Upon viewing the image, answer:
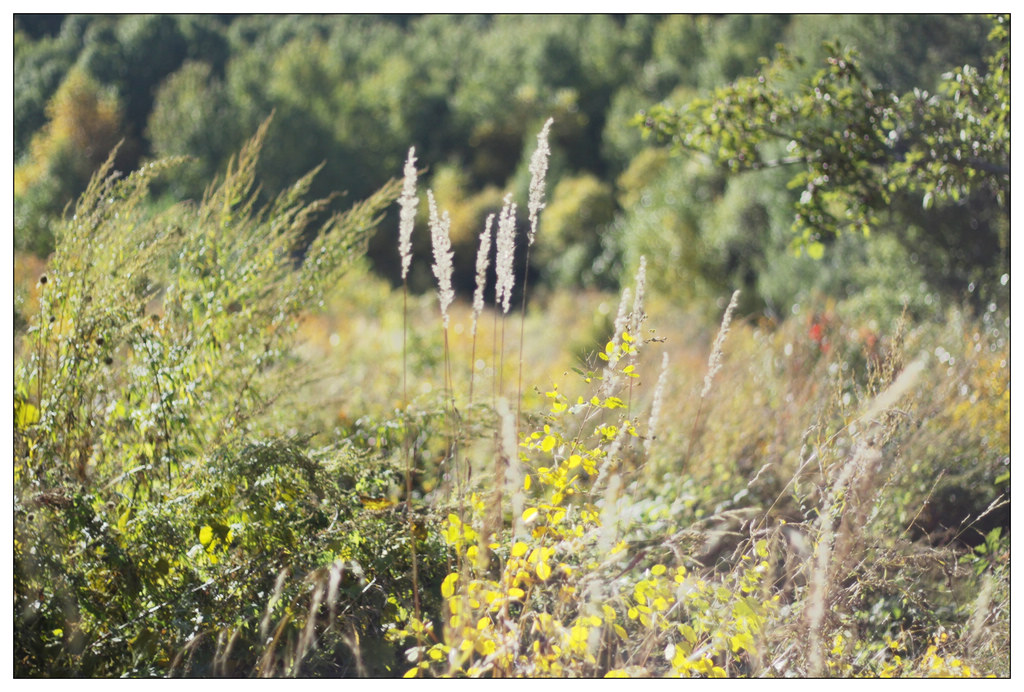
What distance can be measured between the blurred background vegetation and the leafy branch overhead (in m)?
0.21

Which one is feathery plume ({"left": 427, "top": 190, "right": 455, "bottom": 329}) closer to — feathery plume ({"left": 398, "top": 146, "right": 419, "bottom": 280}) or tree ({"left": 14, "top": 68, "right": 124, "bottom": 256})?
feathery plume ({"left": 398, "top": 146, "right": 419, "bottom": 280})

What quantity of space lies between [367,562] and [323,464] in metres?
0.30

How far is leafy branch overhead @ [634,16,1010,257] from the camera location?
2.87 m

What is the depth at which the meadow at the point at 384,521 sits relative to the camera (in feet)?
5.23

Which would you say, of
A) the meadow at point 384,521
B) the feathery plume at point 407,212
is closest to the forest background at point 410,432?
the meadow at point 384,521

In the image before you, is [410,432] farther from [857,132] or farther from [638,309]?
[857,132]

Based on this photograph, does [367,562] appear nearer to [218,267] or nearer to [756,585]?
[756,585]

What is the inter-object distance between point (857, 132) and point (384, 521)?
8.45 ft

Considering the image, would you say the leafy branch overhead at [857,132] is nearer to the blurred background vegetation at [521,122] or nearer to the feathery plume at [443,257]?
the blurred background vegetation at [521,122]

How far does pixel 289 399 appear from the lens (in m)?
2.84

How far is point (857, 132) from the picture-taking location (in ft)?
10.2

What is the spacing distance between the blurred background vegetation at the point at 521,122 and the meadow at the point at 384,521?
0.53m

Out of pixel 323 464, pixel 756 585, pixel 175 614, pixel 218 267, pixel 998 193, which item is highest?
pixel 998 193

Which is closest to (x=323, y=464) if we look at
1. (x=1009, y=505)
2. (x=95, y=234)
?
(x=95, y=234)
